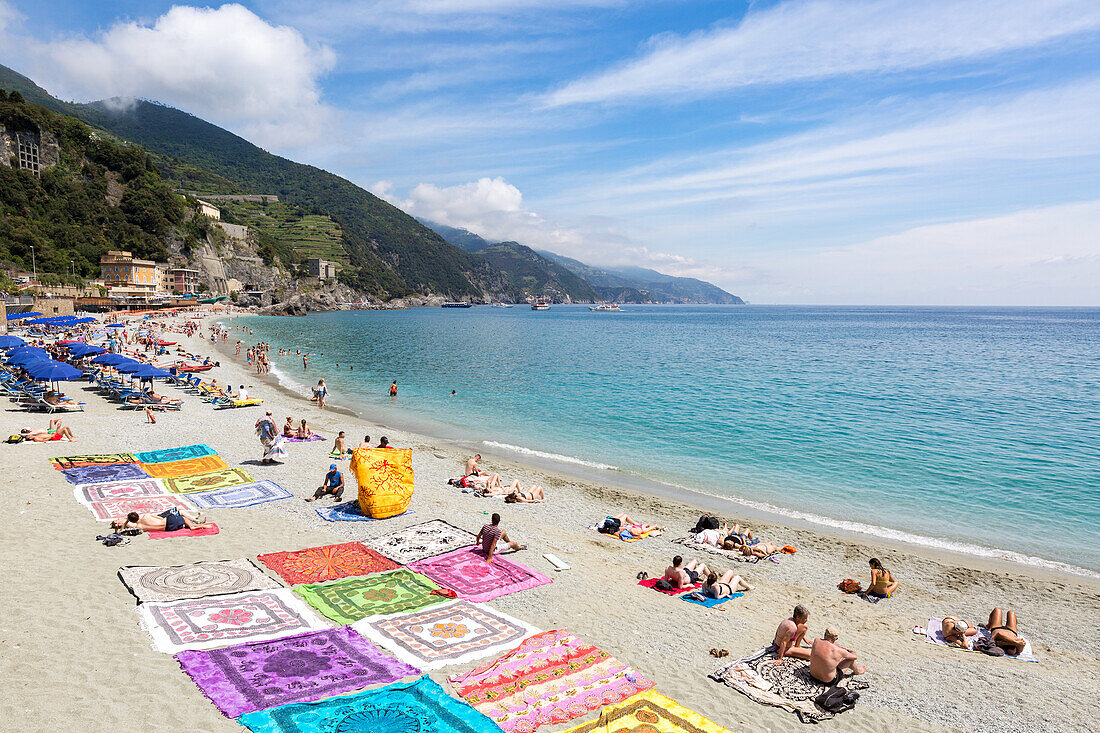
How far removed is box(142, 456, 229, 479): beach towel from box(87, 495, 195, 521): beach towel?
2.07 m

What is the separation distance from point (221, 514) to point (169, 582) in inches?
169

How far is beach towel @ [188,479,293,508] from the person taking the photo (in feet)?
43.3

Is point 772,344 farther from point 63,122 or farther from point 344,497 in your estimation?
point 63,122

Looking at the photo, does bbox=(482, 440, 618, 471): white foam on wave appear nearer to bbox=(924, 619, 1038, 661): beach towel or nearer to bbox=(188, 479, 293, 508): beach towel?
bbox=(188, 479, 293, 508): beach towel

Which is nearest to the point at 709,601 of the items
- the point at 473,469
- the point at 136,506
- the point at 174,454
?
the point at 473,469

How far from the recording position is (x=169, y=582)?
849cm

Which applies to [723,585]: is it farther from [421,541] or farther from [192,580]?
[192,580]

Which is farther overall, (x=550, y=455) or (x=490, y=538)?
(x=550, y=455)

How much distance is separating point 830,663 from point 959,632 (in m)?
3.65

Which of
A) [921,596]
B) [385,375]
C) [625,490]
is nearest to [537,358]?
[385,375]

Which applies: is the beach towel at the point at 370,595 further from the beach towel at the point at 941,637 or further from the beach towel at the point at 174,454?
the beach towel at the point at 174,454

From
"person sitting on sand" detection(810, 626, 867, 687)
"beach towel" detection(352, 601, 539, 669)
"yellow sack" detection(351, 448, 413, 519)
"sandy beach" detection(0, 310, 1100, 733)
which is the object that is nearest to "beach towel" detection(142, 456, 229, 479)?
"sandy beach" detection(0, 310, 1100, 733)

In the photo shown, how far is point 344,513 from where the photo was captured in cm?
1309

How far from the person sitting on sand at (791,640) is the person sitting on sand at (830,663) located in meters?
0.32
